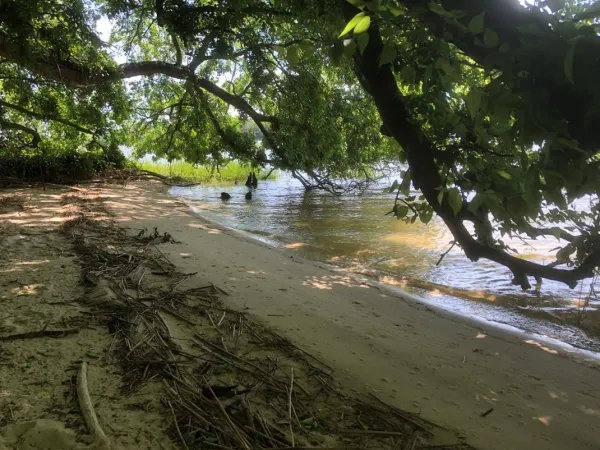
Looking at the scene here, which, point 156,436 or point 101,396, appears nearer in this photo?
point 156,436

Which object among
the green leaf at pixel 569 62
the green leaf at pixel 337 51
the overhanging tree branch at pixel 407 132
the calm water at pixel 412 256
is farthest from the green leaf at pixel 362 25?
the calm water at pixel 412 256

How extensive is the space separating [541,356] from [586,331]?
1465 millimetres

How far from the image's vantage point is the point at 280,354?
329 centimetres

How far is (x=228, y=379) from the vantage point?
2.83 m

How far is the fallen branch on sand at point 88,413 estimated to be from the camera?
81.4 inches

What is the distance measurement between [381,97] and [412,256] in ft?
20.3

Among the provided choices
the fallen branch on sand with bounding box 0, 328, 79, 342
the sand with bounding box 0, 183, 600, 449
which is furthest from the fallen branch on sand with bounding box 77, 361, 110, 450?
the sand with bounding box 0, 183, 600, 449

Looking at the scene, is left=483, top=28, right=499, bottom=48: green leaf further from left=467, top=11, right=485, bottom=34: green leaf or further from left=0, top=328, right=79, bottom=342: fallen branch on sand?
left=0, top=328, right=79, bottom=342: fallen branch on sand

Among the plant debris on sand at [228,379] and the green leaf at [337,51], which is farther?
the plant debris on sand at [228,379]

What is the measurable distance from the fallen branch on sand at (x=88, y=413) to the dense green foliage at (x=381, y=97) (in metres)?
1.98

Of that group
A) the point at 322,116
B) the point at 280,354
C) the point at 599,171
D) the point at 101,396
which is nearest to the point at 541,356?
the point at 280,354

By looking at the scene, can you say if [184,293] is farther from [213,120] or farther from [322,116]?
[213,120]

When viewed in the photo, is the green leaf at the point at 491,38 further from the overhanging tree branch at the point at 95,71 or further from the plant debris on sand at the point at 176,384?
the overhanging tree branch at the point at 95,71

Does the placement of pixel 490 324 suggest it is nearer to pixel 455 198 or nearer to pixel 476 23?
pixel 455 198
